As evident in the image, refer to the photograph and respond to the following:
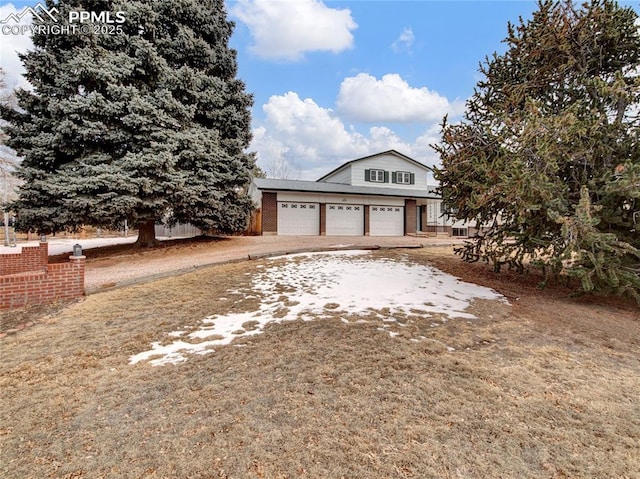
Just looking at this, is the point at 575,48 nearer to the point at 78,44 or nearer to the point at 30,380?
the point at 30,380

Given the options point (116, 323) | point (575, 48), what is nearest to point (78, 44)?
point (116, 323)

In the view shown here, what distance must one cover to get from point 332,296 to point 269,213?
12715 mm

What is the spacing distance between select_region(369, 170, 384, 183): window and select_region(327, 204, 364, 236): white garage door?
377cm

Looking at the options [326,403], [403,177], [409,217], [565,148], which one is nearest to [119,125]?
[326,403]

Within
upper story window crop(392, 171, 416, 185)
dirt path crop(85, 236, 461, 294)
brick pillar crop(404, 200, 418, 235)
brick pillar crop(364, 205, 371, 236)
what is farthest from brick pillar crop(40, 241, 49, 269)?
upper story window crop(392, 171, 416, 185)

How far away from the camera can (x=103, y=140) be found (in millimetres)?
10008

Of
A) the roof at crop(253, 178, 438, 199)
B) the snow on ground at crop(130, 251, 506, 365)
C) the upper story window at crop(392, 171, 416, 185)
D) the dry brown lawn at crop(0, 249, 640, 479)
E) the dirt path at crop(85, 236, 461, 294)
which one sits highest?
the upper story window at crop(392, 171, 416, 185)

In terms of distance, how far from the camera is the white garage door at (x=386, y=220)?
20078 millimetres

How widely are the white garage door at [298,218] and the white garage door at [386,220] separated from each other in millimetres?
3810

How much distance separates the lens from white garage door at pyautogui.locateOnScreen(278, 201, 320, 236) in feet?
59.0

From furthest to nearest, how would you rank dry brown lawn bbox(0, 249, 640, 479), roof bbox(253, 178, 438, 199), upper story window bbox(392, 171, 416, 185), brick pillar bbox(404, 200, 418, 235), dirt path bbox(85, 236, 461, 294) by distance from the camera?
upper story window bbox(392, 171, 416, 185) → brick pillar bbox(404, 200, 418, 235) → roof bbox(253, 178, 438, 199) → dirt path bbox(85, 236, 461, 294) → dry brown lawn bbox(0, 249, 640, 479)

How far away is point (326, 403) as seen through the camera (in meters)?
2.53

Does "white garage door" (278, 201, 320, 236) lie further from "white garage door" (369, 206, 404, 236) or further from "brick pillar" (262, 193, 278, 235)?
"white garage door" (369, 206, 404, 236)

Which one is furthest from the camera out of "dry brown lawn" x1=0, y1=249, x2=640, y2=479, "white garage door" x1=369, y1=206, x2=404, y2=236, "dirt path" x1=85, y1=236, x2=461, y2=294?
"white garage door" x1=369, y1=206, x2=404, y2=236
